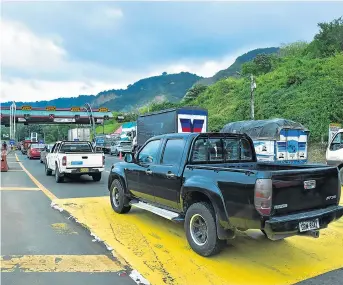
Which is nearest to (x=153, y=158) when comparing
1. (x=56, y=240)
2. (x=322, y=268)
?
(x=56, y=240)

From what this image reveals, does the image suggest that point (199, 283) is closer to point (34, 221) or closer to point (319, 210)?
point (319, 210)

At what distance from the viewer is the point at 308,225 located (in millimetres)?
4648

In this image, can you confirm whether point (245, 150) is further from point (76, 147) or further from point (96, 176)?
point (76, 147)

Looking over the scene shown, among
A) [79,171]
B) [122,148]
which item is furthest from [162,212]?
[122,148]

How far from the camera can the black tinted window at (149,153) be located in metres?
6.65

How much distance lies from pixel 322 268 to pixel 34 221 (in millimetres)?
5357

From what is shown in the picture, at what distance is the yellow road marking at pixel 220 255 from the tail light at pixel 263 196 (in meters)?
0.89

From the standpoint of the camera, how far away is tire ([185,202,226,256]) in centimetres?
499

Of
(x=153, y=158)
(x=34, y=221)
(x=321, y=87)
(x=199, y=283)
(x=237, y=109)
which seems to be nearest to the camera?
(x=199, y=283)

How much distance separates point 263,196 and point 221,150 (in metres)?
2.02

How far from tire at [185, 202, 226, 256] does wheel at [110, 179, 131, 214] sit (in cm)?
250

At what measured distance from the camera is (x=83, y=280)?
14.3 feet

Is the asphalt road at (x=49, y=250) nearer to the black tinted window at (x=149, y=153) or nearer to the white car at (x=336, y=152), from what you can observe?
the black tinted window at (x=149, y=153)

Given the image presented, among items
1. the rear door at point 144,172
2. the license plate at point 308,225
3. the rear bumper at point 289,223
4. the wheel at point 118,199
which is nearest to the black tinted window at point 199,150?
the rear door at point 144,172
